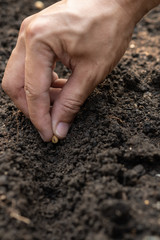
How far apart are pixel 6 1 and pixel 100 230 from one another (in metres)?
2.94

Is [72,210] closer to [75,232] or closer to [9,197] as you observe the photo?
[75,232]

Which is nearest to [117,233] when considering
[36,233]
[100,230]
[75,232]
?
[100,230]

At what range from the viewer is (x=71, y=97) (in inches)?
63.2

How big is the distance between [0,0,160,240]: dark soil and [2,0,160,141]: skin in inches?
6.1

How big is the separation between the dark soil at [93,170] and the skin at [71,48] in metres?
0.15

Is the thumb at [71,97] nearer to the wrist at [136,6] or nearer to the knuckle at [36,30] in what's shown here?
the knuckle at [36,30]

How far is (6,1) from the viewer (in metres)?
3.27

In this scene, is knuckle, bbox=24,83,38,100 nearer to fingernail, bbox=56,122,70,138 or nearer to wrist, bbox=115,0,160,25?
fingernail, bbox=56,122,70,138

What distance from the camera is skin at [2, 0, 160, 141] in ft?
4.97

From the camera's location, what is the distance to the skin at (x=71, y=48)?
1.52 metres

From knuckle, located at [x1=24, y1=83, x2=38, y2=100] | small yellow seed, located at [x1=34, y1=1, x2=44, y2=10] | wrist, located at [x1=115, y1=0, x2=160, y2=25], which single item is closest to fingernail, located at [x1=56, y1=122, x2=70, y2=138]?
knuckle, located at [x1=24, y1=83, x2=38, y2=100]

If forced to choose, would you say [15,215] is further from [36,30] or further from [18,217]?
[36,30]

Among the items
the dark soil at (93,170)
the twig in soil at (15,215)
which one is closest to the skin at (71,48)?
the dark soil at (93,170)

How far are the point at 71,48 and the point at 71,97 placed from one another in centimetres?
27
